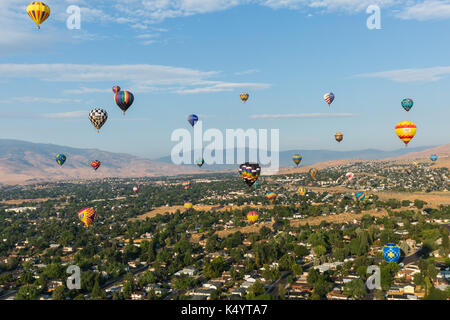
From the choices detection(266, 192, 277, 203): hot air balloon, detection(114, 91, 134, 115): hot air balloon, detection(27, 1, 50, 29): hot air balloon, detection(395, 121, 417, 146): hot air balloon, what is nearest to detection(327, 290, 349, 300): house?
detection(395, 121, 417, 146): hot air balloon

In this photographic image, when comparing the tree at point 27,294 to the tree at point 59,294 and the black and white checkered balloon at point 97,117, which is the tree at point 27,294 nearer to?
the tree at point 59,294

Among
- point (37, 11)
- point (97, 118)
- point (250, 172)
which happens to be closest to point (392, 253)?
point (250, 172)

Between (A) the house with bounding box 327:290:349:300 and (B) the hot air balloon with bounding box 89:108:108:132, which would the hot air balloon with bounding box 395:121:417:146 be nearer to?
(A) the house with bounding box 327:290:349:300

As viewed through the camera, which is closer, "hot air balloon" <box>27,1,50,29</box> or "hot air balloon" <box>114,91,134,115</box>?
"hot air balloon" <box>27,1,50,29</box>

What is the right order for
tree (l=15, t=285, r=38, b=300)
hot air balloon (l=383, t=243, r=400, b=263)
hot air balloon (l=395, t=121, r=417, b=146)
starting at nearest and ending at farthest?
tree (l=15, t=285, r=38, b=300)
hot air balloon (l=383, t=243, r=400, b=263)
hot air balloon (l=395, t=121, r=417, b=146)

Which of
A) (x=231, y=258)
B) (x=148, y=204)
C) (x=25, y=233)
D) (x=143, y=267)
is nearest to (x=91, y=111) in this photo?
(x=143, y=267)

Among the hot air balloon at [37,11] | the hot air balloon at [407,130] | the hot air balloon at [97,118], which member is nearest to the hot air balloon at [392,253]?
the hot air balloon at [407,130]
